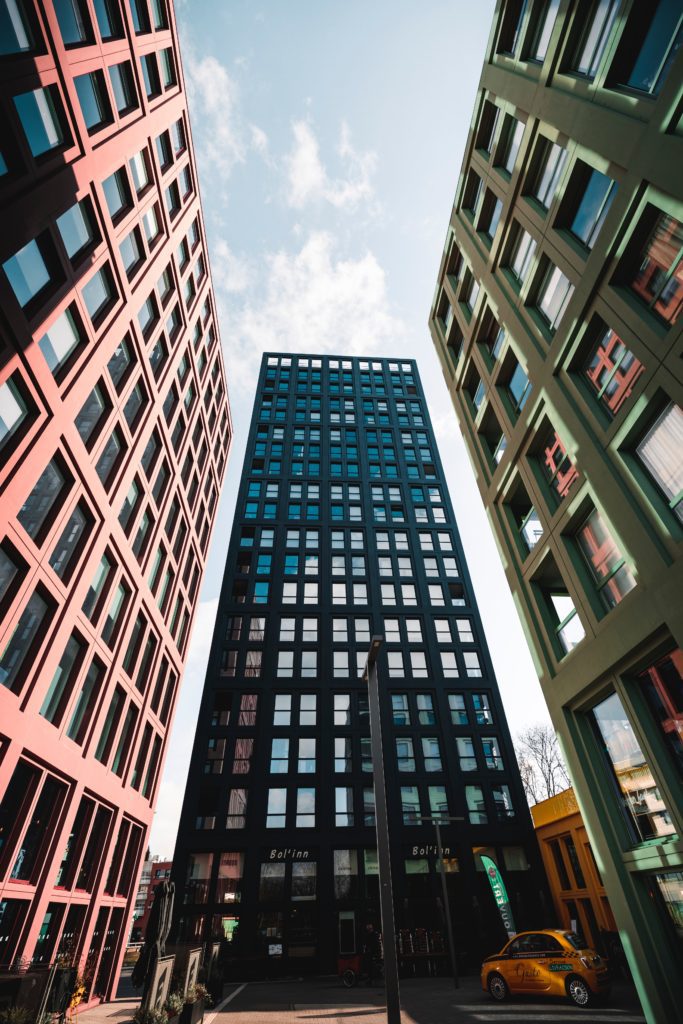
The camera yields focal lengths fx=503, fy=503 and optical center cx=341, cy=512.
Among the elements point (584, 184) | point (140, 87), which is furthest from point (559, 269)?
point (140, 87)

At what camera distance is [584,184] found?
44.3 ft

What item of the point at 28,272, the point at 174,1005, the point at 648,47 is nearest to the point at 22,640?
the point at 174,1005

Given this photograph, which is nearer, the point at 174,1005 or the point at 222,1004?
the point at 174,1005

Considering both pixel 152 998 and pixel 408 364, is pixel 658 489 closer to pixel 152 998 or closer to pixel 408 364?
pixel 152 998

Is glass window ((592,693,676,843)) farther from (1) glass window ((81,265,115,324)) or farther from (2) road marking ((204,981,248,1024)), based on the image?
(1) glass window ((81,265,115,324))

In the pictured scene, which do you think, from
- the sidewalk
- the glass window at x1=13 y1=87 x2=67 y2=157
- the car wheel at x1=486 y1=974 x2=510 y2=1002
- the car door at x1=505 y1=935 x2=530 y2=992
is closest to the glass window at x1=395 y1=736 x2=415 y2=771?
the sidewalk

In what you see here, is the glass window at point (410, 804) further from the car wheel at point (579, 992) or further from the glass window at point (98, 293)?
the glass window at point (98, 293)

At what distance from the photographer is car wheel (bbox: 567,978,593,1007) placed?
46.4 ft

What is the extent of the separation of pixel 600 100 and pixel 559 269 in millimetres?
3817

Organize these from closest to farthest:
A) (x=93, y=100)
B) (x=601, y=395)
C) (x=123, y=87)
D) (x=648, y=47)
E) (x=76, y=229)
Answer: (x=648, y=47) < (x=601, y=395) < (x=76, y=229) < (x=93, y=100) < (x=123, y=87)

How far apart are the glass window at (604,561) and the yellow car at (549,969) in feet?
35.6

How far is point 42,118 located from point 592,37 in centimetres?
1512

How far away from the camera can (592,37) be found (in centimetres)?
1277

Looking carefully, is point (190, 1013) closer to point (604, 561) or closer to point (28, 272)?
point (604, 561)
